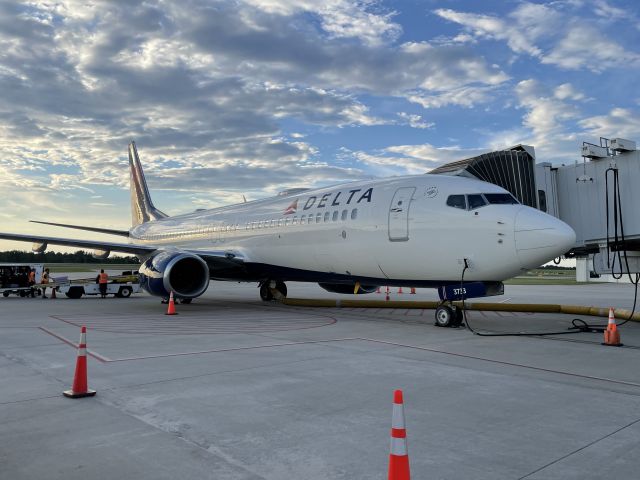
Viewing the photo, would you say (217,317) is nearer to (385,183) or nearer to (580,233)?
(385,183)

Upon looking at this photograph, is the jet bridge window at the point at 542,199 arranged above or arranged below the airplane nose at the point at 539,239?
above

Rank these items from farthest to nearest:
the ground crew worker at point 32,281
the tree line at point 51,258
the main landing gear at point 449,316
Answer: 1. the tree line at point 51,258
2. the ground crew worker at point 32,281
3. the main landing gear at point 449,316

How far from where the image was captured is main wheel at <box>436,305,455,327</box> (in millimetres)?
11375

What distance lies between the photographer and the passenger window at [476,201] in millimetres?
10931

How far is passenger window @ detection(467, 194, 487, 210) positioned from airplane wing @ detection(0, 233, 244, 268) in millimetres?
8798

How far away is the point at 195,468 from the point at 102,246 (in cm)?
1715

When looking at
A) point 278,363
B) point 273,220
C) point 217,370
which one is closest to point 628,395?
point 278,363

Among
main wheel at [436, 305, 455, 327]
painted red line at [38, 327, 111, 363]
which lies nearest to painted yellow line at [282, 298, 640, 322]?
main wheel at [436, 305, 455, 327]

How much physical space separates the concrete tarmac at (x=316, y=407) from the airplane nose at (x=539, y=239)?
155cm

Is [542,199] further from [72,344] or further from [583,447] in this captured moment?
[72,344]

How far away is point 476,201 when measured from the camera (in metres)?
11.0

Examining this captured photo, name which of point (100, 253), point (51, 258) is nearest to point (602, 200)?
point (100, 253)

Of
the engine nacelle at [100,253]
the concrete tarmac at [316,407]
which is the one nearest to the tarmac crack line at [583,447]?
the concrete tarmac at [316,407]

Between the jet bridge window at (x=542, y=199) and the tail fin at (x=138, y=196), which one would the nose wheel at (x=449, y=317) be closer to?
the jet bridge window at (x=542, y=199)
